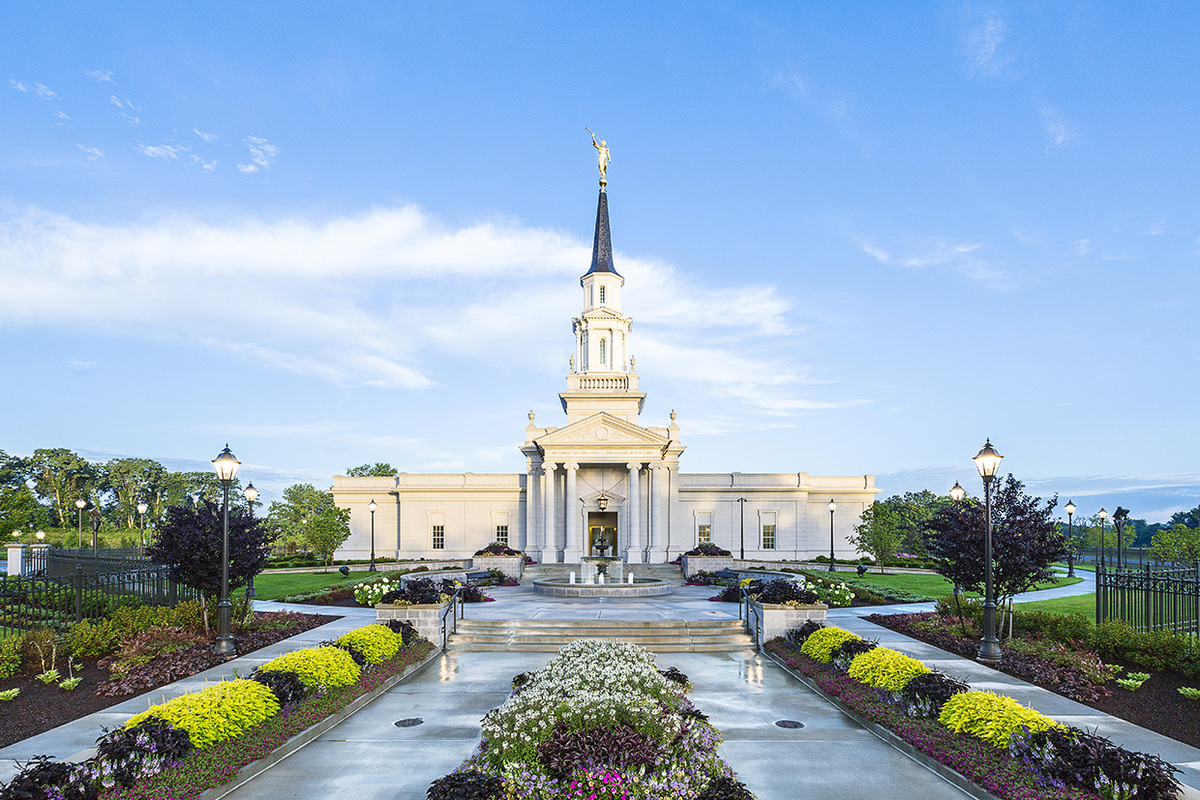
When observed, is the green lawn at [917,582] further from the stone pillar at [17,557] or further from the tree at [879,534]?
the stone pillar at [17,557]

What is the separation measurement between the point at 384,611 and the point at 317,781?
9692mm

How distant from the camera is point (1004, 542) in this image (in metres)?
18.0

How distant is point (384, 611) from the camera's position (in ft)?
60.4

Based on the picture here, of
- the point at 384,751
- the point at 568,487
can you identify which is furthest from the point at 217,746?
the point at 568,487

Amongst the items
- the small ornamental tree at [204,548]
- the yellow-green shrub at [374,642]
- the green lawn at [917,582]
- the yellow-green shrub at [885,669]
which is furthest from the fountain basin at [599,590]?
the yellow-green shrub at [885,669]

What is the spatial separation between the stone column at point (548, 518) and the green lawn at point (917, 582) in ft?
53.4

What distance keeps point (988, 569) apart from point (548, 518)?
109 feet

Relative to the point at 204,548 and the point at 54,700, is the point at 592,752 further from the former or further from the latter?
the point at 204,548

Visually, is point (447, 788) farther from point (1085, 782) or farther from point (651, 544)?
point (651, 544)

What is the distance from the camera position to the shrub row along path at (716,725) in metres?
8.88

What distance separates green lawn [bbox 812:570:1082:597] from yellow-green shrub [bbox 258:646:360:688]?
91.3 ft

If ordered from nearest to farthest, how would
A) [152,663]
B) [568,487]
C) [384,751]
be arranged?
[384,751]
[152,663]
[568,487]

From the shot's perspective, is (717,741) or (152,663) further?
(152,663)

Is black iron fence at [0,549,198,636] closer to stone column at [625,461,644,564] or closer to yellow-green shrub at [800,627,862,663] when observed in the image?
yellow-green shrub at [800,627,862,663]
